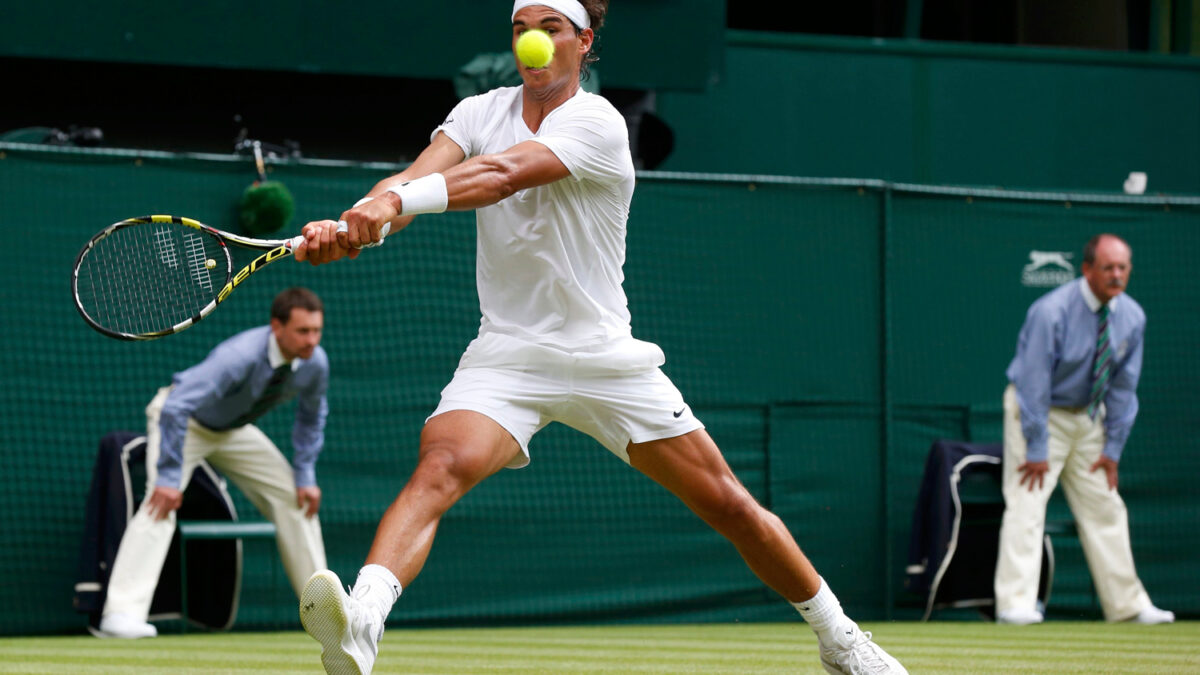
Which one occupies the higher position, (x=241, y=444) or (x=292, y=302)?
(x=292, y=302)

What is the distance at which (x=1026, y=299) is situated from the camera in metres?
10.8

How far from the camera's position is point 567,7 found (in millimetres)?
4863

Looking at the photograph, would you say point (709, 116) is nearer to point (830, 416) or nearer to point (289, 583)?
point (830, 416)

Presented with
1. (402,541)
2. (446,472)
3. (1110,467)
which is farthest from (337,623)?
(1110,467)

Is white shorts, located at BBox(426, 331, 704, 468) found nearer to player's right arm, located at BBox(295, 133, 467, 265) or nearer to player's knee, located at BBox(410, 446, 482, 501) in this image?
player's knee, located at BBox(410, 446, 482, 501)

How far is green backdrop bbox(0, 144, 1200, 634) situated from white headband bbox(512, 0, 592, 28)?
4585 millimetres

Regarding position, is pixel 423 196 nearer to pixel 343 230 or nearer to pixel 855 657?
pixel 343 230

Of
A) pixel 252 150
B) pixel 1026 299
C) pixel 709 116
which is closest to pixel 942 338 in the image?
pixel 1026 299

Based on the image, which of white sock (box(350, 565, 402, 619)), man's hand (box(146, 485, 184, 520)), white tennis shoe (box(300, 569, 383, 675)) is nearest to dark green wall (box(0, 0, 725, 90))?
man's hand (box(146, 485, 184, 520))

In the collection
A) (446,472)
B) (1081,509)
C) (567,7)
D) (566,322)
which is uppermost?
(567,7)

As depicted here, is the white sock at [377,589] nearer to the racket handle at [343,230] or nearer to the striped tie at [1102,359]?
the racket handle at [343,230]

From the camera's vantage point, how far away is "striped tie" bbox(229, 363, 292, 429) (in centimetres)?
866

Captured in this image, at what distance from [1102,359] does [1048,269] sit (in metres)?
1.45

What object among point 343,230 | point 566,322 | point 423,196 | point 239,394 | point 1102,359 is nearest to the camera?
point 343,230
